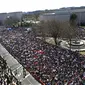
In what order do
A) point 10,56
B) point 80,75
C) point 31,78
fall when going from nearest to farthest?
point 80,75
point 31,78
point 10,56

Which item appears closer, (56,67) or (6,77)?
(6,77)

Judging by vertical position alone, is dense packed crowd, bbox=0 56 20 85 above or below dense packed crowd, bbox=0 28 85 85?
below

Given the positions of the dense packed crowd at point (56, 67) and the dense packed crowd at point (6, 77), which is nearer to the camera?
the dense packed crowd at point (56, 67)

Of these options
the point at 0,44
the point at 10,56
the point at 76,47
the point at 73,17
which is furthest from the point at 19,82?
the point at 73,17

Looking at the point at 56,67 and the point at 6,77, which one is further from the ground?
the point at 56,67

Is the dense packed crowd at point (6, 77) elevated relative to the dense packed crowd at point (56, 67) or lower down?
lower down

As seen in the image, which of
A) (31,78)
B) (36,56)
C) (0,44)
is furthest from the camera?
(0,44)

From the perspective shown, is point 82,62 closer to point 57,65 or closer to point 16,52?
point 57,65

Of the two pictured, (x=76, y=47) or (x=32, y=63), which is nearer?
(x=32, y=63)

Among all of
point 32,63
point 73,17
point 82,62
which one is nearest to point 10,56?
point 32,63

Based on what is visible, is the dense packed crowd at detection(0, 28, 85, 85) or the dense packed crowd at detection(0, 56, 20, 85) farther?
the dense packed crowd at detection(0, 56, 20, 85)
